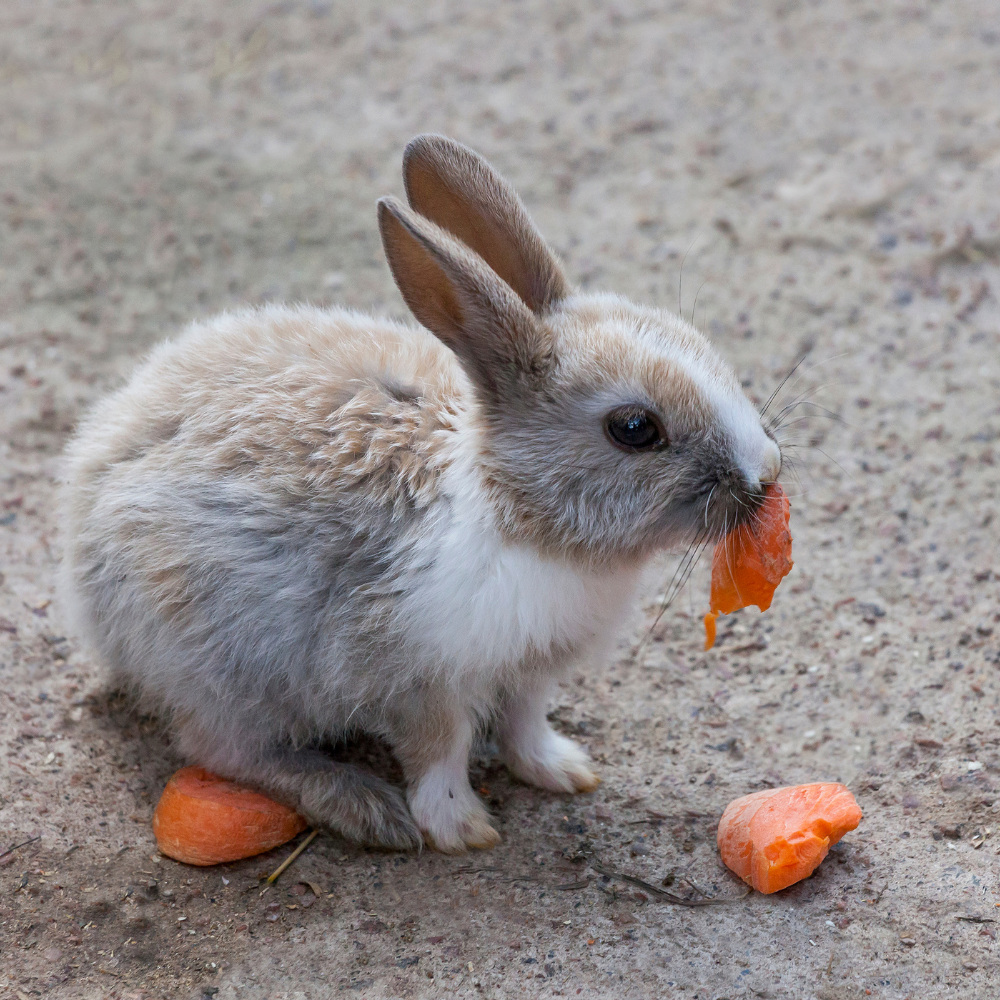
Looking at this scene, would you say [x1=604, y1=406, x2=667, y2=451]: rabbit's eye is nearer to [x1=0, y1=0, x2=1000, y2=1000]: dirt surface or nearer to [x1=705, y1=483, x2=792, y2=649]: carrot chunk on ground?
[x1=705, y1=483, x2=792, y2=649]: carrot chunk on ground

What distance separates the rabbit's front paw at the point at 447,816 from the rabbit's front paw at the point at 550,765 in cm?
29

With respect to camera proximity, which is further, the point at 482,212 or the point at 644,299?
the point at 644,299

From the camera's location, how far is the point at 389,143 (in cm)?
666

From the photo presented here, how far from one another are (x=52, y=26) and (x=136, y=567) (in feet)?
19.7

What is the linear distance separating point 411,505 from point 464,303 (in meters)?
0.59

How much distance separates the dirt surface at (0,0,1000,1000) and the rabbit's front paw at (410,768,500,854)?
0.08 meters

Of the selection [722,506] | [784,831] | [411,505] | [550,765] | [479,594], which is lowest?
[550,765]

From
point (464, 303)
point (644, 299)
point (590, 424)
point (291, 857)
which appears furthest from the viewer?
point (644, 299)

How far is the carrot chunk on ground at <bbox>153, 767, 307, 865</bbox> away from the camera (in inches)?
131

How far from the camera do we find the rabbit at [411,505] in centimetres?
303

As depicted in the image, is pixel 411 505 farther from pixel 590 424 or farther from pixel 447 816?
pixel 447 816

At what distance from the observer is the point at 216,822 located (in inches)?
132

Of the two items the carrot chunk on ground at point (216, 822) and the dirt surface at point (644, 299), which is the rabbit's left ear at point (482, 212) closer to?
the dirt surface at point (644, 299)

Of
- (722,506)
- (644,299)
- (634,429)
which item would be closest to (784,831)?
(722,506)
